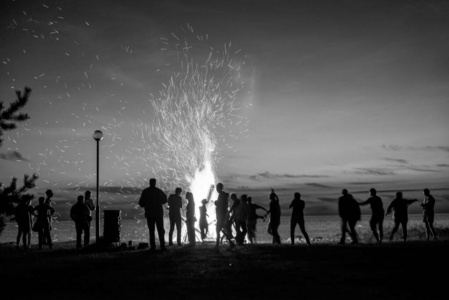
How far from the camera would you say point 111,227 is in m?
18.9

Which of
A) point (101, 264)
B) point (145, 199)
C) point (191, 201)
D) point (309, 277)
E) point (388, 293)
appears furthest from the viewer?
point (191, 201)

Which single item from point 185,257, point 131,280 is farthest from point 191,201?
point 131,280

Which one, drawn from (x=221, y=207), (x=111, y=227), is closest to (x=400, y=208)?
(x=221, y=207)

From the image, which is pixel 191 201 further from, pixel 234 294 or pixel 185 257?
pixel 234 294

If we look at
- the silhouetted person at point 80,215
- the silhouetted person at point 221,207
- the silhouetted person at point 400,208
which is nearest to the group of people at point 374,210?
the silhouetted person at point 400,208

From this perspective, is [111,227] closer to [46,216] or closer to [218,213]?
[46,216]

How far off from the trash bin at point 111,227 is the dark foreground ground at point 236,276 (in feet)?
15.2

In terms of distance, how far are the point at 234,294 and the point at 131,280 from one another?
238 centimetres

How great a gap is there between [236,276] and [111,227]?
394 inches

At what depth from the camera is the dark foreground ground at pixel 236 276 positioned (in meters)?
7.79

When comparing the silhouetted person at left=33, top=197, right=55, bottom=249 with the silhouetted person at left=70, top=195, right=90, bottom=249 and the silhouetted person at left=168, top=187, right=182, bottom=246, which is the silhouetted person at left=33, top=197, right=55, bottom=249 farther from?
the silhouetted person at left=168, top=187, right=182, bottom=246

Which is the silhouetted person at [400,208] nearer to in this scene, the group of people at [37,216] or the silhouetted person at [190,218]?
the silhouetted person at [190,218]

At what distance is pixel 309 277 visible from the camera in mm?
9555

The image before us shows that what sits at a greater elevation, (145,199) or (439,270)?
(145,199)
